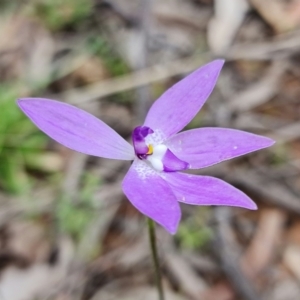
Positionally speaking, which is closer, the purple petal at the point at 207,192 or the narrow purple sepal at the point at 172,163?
the purple petal at the point at 207,192

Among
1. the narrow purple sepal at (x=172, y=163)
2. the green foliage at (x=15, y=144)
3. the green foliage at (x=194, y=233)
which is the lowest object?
the green foliage at (x=194, y=233)

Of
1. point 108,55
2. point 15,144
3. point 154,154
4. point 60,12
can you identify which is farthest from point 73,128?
point 60,12

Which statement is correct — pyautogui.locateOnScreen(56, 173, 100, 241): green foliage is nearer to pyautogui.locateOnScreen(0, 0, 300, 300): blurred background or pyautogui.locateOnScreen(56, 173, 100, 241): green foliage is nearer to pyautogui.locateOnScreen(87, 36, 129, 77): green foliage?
pyautogui.locateOnScreen(0, 0, 300, 300): blurred background

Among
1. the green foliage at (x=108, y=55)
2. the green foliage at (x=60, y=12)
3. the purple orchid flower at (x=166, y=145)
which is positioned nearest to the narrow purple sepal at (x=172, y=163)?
the purple orchid flower at (x=166, y=145)

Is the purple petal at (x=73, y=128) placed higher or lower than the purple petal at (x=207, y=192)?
higher

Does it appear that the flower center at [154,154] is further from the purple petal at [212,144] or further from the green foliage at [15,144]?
the green foliage at [15,144]

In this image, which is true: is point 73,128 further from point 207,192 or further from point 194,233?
point 194,233

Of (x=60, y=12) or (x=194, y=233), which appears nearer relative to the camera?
(x=194, y=233)
